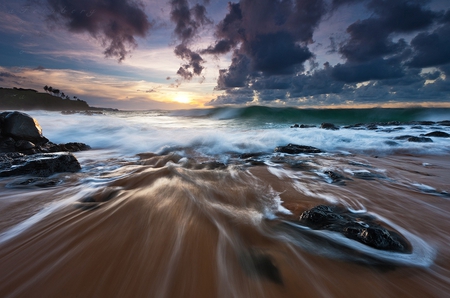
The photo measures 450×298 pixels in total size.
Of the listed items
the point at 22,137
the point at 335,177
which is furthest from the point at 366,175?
the point at 22,137

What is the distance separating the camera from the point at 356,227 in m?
1.82

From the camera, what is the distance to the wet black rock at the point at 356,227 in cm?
164

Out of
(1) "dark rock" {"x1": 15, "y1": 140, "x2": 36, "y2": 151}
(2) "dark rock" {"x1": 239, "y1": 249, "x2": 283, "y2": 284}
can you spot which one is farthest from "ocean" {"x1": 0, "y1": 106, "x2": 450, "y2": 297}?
(1) "dark rock" {"x1": 15, "y1": 140, "x2": 36, "y2": 151}

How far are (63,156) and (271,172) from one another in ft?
14.3

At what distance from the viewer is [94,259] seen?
1.49 m

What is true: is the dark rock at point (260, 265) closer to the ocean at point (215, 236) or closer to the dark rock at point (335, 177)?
the ocean at point (215, 236)

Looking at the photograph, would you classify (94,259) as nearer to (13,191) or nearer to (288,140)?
(13,191)

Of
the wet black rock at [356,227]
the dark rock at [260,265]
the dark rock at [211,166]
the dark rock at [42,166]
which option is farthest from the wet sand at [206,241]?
the dark rock at [211,166]

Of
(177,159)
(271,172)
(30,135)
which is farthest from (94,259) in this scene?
(30,135)

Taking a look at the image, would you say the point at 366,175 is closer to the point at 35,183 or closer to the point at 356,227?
the point at 356,227

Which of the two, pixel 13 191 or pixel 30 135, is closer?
pixel 13 191

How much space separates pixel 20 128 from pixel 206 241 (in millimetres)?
7643

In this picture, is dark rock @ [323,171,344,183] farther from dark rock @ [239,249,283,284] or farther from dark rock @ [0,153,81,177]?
dark rock @ [0,153,81,177]

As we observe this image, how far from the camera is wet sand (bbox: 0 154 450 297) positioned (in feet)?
4.24
